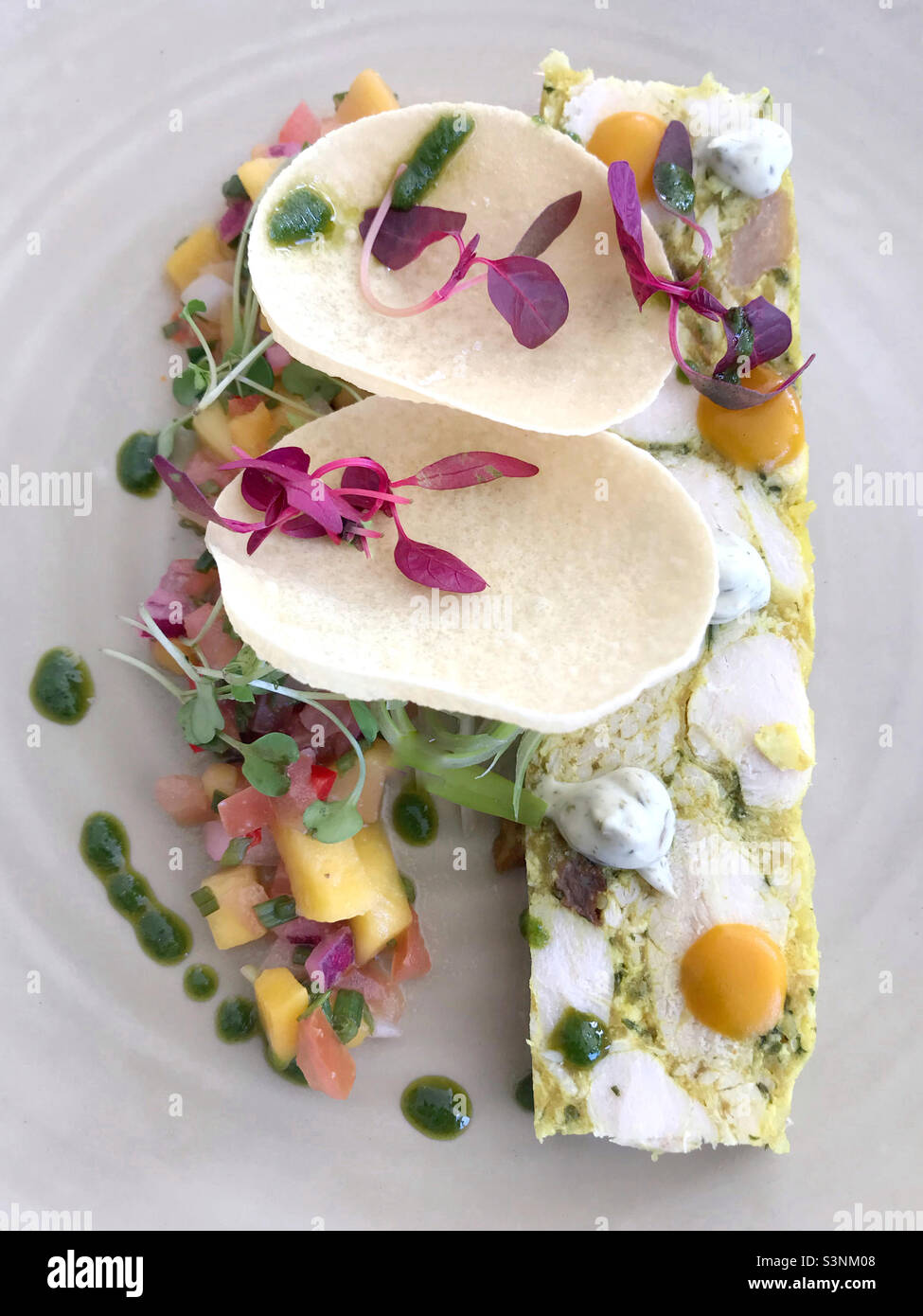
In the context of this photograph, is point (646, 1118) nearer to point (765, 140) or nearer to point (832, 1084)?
point (832, 1084)

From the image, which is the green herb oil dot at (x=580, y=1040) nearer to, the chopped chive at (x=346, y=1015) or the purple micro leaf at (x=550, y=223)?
the chopped chive at (x=346, y=1015)

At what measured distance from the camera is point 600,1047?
297 centimetres

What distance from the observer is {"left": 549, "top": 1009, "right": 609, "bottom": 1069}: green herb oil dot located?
296cm

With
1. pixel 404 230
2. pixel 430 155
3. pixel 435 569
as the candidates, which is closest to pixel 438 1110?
pixel 435 569

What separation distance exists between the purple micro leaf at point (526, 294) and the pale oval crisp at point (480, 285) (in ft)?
0.25

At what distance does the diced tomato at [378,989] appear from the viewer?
3275mm

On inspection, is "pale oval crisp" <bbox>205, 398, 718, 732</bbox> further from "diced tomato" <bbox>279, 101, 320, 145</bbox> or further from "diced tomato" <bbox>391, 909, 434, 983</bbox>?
"diced tomato" <bbox>279, 101, 320, 145</bbox>


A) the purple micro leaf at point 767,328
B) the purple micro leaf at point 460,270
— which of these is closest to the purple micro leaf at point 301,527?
the purple micro leaf at point 460,270

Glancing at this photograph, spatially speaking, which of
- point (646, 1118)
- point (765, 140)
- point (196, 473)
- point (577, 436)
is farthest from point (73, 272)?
point (646, 1118)

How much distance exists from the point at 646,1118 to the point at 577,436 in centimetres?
196

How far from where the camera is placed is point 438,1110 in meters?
3.28

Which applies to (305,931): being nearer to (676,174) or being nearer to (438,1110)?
(438,1110)

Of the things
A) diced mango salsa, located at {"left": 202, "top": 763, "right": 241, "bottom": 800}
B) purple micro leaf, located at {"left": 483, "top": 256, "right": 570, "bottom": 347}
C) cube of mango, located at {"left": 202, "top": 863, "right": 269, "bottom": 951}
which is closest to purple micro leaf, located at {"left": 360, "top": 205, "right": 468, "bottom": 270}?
purple micro leaf, located at {"left": 483, "top": 256, "right": 570, "bottom": 347}

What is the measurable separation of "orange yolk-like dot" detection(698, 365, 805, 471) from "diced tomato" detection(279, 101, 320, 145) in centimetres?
169
